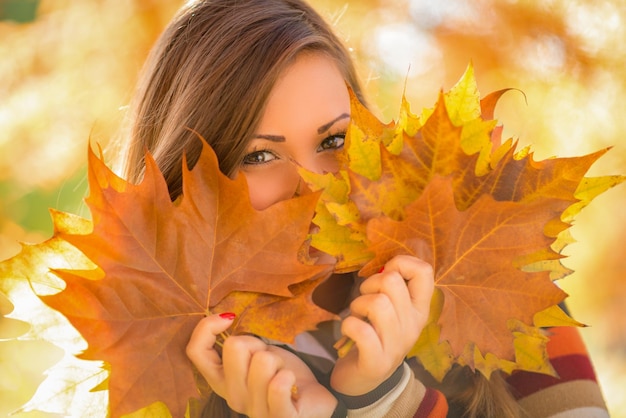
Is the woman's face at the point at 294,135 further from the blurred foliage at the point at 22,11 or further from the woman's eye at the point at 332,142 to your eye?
the blurred foliage at the point at 22,11

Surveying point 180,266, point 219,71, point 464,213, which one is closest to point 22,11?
point 219,71

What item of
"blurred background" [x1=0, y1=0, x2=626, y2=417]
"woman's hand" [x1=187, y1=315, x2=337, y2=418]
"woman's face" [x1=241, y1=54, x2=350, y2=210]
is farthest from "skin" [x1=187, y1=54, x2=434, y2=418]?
"blurred background" [x1=0, y1=0, x2=626, y2=417]

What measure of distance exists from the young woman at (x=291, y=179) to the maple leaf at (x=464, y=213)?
36 mm

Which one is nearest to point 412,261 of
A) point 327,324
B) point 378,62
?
point 327,324

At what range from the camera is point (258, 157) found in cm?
90

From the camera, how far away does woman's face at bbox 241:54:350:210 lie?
836 mm

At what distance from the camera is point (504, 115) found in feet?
6.29

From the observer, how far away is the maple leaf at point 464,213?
607 millimetres

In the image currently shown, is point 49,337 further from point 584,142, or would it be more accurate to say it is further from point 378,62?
point 584,142

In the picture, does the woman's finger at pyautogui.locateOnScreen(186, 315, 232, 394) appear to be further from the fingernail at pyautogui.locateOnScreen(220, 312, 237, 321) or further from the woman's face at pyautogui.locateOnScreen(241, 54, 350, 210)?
the woman's face at pyautogui.locateOnScreen(241, 54, 350, 210)

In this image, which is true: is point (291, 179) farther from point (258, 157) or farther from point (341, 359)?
point (341, 359)

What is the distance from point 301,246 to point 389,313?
105 mm

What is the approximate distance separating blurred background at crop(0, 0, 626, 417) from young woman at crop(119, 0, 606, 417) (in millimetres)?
765

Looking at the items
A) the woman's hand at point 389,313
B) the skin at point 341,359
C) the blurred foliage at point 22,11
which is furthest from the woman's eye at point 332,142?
the blurred foliage at point 22,11
